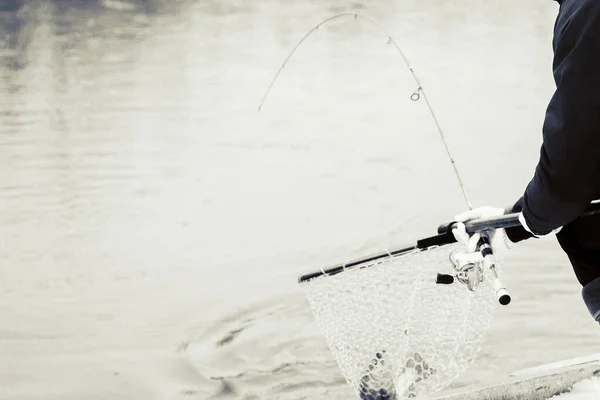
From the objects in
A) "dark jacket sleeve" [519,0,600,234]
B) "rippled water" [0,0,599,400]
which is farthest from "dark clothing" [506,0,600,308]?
"rippled water" [0,0,599,400]

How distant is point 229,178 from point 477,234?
3.28 meters

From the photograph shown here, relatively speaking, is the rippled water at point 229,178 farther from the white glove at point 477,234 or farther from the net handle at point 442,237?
the white glove at point 477,234

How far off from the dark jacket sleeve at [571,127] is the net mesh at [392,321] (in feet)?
2.51

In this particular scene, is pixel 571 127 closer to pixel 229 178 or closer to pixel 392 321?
pixel 392 321

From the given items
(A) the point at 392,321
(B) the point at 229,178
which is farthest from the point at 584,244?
(B) the point at 229,178

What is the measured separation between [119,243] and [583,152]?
10.8 ft

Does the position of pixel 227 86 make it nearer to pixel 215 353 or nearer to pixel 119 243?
pixel 119 243

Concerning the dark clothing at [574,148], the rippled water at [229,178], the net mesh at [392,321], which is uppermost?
the dark clothing at [574,148]

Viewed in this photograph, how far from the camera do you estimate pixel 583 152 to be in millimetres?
1273

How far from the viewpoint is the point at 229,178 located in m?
4.77

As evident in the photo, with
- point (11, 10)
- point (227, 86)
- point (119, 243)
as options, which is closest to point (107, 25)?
point (11, 10)

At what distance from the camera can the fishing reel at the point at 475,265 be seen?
1.56 metres

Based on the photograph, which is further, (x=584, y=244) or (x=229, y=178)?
(x=229, y=178)

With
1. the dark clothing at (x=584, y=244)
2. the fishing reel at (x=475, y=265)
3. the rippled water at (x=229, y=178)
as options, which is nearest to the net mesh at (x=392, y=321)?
the fishing reel at (x=475, y=265)
